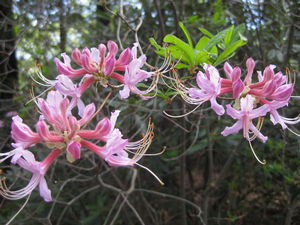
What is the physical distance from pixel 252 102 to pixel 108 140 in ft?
1.63

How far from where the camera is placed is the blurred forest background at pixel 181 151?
2.27m

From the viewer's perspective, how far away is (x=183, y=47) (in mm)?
1286

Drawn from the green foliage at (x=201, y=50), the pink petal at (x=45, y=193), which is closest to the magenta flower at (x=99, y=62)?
the green foliage at (x=201, y=50)

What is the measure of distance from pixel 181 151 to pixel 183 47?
4.50 feet

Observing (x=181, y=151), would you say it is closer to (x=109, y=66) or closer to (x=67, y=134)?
(x=109, y=66)

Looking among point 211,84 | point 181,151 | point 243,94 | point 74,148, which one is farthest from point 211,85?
point 181,151

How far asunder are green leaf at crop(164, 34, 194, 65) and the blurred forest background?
839 mm

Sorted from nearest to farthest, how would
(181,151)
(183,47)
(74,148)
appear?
(74,148)
(183,47)
(181,151)

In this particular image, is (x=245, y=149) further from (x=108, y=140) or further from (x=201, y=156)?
(x=108, y=140)

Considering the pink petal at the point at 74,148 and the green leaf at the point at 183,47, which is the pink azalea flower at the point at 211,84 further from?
the pink petal at the point at 74,148

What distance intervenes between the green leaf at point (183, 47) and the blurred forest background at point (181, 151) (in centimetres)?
84

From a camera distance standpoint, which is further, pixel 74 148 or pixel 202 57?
pixel 202 57

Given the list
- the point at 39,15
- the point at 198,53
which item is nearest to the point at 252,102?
the point at 198,53

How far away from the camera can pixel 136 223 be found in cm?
288
